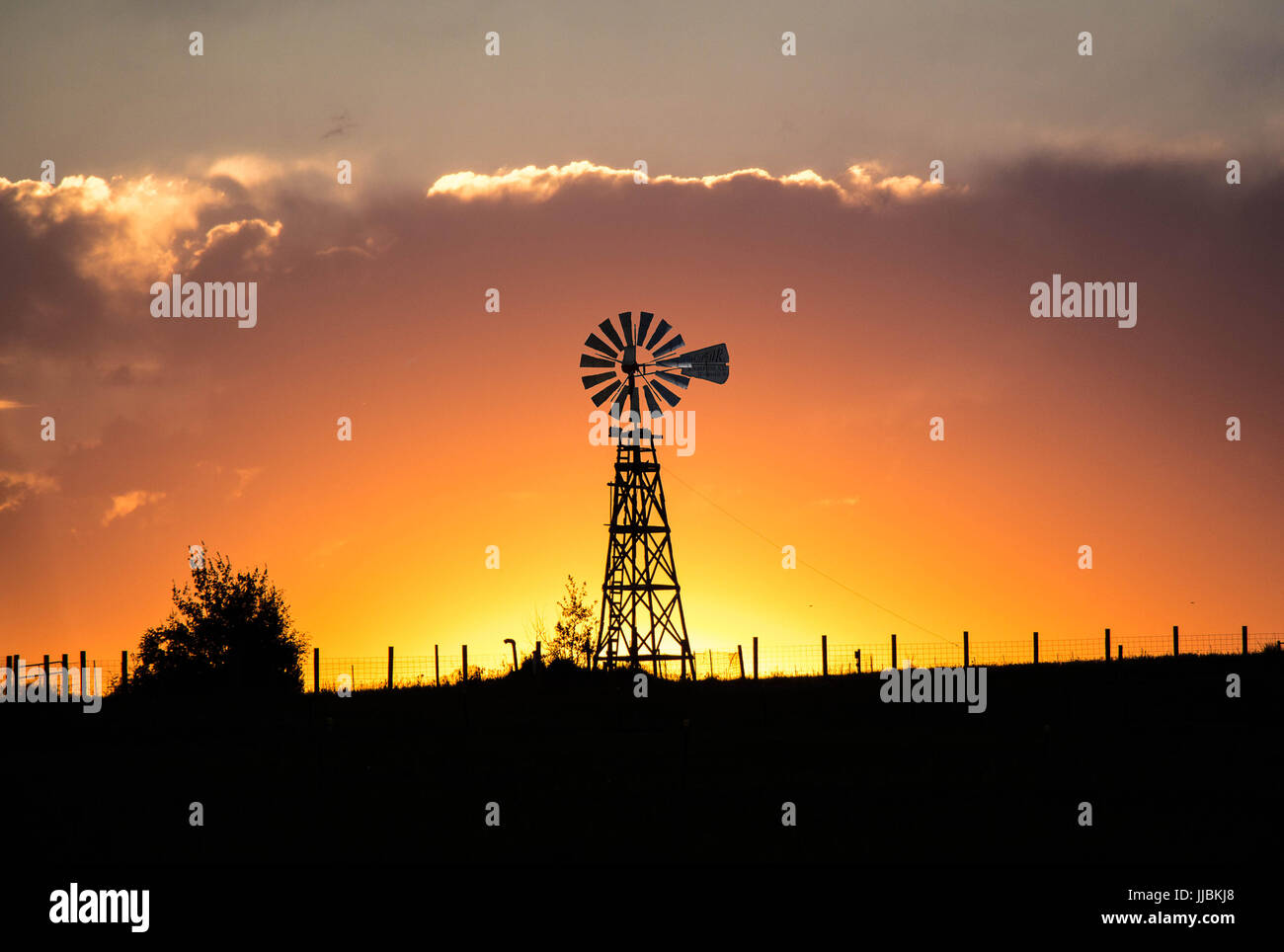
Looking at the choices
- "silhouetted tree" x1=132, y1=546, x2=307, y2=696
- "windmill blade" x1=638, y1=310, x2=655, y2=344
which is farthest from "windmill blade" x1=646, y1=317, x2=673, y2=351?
"silhouetted tree" x1=132, y1=546, x2=307, y2=696

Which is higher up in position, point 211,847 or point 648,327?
point 648,327

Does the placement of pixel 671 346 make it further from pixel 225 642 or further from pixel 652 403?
pixel 225 642

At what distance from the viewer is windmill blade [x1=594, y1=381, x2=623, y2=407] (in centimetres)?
5888

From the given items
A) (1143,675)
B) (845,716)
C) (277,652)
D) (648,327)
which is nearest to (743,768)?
(845,716)

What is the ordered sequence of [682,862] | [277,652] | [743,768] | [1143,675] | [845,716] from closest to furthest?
[682,862], [743,768], [845,716], [1143,675], [277,652]

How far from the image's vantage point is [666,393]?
192 feet

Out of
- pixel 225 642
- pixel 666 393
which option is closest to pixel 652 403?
pixel 666 393

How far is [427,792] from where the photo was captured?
30.0m

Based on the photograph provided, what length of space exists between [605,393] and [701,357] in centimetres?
455

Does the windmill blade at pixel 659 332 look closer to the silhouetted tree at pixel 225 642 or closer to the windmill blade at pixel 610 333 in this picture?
the windmill blade at pixel 610 333

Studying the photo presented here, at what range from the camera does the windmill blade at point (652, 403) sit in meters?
58.2

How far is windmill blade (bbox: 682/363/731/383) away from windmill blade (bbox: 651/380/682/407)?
112cm
